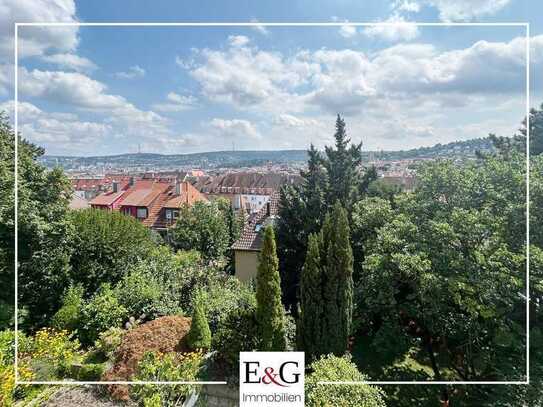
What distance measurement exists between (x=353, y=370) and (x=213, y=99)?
3370 mm

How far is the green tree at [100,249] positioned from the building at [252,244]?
1.85 m

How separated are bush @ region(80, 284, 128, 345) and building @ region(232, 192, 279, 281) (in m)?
2.28

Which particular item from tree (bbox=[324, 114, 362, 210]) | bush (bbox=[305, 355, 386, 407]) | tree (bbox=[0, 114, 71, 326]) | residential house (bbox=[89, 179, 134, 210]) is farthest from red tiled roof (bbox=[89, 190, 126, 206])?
bush (bbox=[305, 355, 386, 407])

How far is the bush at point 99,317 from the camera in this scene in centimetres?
447

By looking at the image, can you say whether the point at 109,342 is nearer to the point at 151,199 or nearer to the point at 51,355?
the point at 51,355

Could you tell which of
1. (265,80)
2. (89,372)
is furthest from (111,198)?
(265,80)

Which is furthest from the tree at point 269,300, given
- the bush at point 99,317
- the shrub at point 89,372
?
the bush at point 99,317

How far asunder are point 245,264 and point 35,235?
11.3 feet

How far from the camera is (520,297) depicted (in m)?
3.53

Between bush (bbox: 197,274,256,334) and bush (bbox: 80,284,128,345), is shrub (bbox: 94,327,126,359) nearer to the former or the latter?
bush (bbox: 80,284,128,345)

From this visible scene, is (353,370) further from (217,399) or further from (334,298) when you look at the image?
(217,399)

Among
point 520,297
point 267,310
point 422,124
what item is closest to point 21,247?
point 267,310

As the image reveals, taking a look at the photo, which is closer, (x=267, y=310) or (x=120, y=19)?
(x=120, y=19)

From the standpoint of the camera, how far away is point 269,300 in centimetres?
371
